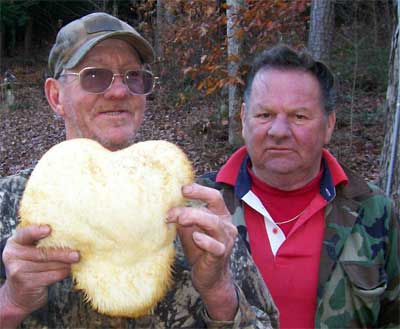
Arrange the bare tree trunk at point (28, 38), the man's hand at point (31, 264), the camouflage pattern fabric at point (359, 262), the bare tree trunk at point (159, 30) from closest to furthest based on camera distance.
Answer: the man's hand at point (31, 264) < the camouflage pattern fabric at point (359, 262) < the bare tree trunk at point (159, 30) < the bare tree trunk at point (28, 38)

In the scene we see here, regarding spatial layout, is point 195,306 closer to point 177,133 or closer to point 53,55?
point 53,55

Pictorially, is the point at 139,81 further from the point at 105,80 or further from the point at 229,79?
the point at 229,79

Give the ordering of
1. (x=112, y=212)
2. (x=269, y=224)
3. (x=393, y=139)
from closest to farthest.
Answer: (x=112, y=212)
(x=269, y=224)
(x=393, y=139)

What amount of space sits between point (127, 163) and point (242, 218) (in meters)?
1.37

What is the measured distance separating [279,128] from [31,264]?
159 centimetres

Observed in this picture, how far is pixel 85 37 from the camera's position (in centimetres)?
196

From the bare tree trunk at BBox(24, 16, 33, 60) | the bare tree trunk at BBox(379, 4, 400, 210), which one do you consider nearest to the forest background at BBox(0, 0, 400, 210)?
the bare tree trunk at BBox(379, 4, 400, 210)

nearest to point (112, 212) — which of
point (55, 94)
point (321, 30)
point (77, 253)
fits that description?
point (77, 253)

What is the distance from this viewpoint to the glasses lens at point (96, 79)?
187 centimetres

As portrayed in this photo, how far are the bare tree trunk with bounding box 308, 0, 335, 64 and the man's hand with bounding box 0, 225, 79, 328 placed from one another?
7.85m

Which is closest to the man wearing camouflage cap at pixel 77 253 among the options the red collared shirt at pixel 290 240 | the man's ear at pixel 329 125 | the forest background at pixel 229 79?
the red collared shirt at pixel 290 240

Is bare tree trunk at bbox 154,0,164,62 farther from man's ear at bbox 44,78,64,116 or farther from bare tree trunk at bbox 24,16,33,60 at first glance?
bare tree trunk at bbox 24,16,33,60

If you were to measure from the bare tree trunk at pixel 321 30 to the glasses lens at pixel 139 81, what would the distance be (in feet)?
23.0

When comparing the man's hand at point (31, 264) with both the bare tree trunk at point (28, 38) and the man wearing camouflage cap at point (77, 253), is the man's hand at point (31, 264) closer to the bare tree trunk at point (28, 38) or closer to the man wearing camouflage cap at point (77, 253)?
the man wearing camouflage cap at point (77, 253)
